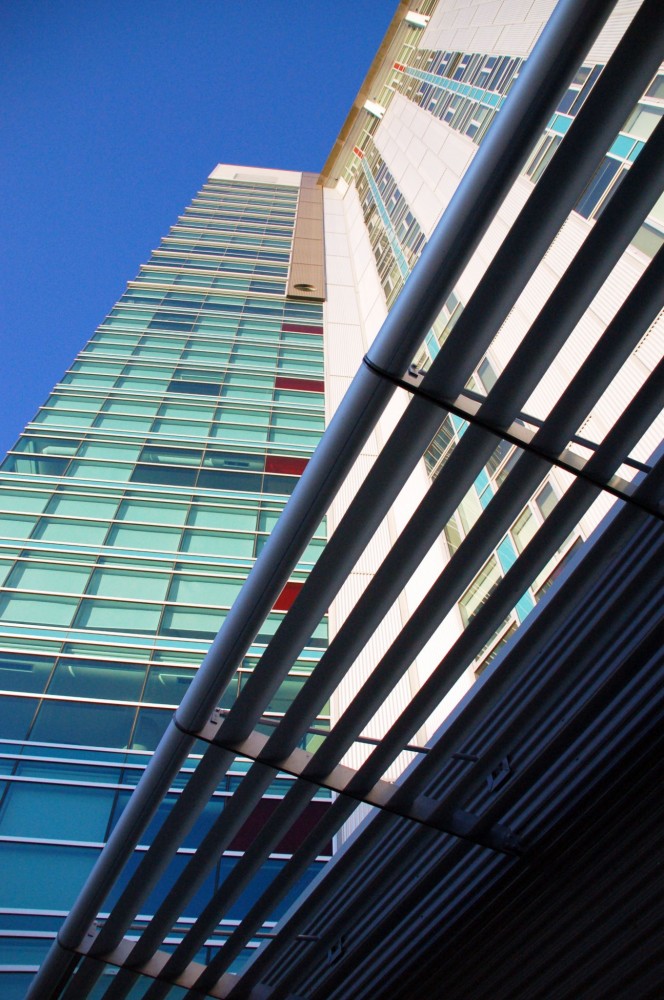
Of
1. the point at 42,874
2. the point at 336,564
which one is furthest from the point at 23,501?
the point at 336,564

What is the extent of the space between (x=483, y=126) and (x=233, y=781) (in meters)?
23.5

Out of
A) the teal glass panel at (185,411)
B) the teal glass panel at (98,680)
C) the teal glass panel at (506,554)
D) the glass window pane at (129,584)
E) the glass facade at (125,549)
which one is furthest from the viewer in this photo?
the teal glass panel at (185,411)

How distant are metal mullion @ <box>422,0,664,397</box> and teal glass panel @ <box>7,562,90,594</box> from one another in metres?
12.7

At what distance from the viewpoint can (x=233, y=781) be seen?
12953mm

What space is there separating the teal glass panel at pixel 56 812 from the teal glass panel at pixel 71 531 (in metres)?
6.61

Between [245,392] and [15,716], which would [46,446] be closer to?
[245,392]

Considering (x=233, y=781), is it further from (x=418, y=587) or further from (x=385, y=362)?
(x=385, y=362)

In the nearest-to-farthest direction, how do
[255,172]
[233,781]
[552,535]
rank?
[552,535] < [233,781] < [255,172]

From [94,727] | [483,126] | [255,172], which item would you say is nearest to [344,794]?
[94,727]

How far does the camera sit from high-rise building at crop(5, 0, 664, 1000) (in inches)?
196

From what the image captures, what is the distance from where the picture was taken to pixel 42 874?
11.0 m

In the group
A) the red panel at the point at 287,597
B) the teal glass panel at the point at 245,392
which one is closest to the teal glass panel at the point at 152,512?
the red panel at the point at 287,597

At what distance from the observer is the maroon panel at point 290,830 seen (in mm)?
12148

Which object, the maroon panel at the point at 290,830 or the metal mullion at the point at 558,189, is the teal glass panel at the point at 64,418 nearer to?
the maroon panel at the point at 290,830
